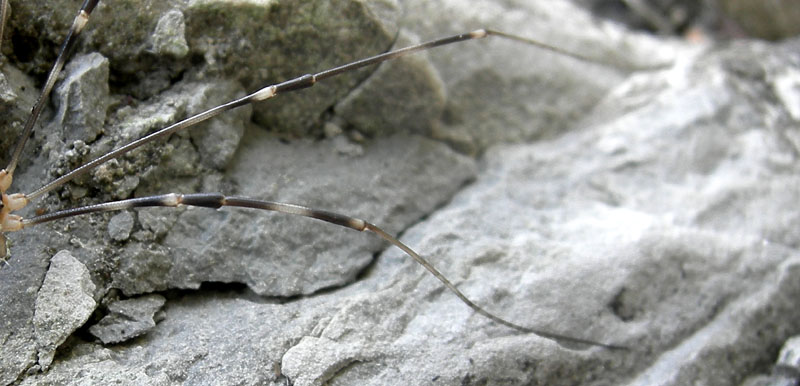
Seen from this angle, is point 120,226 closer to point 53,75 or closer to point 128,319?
point 128,319

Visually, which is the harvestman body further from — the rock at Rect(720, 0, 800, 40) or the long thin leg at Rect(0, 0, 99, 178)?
the rock at Rect(720, 0, 800, 40)

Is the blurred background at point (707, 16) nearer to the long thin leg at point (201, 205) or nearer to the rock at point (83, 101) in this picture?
the long thin leg at point (201, 205)

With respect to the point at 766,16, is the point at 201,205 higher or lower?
lower

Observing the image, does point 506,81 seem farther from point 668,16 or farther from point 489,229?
point 668,16

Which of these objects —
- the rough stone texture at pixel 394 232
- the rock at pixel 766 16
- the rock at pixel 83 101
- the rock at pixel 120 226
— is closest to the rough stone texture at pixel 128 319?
the rough stone texture at pixel 394 232

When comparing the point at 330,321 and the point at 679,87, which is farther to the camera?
the point at 679,87

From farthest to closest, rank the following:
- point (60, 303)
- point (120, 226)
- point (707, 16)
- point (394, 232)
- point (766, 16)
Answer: point (707, 16)
point (766, 16)
point (394, 232)
point (120, 226)
point (60, 303)

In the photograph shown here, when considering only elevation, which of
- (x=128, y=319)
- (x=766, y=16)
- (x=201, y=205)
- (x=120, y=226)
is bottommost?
(x=128, y=319)

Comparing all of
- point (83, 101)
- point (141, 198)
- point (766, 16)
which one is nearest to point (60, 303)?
point (141, 198)

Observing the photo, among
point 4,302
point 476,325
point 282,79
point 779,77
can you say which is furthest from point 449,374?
point 779,77

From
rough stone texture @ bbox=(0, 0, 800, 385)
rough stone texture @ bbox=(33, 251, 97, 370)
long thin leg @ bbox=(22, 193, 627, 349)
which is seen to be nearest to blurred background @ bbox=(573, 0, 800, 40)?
rough stone texture @ bbox=(0, 0, 800, 385)
